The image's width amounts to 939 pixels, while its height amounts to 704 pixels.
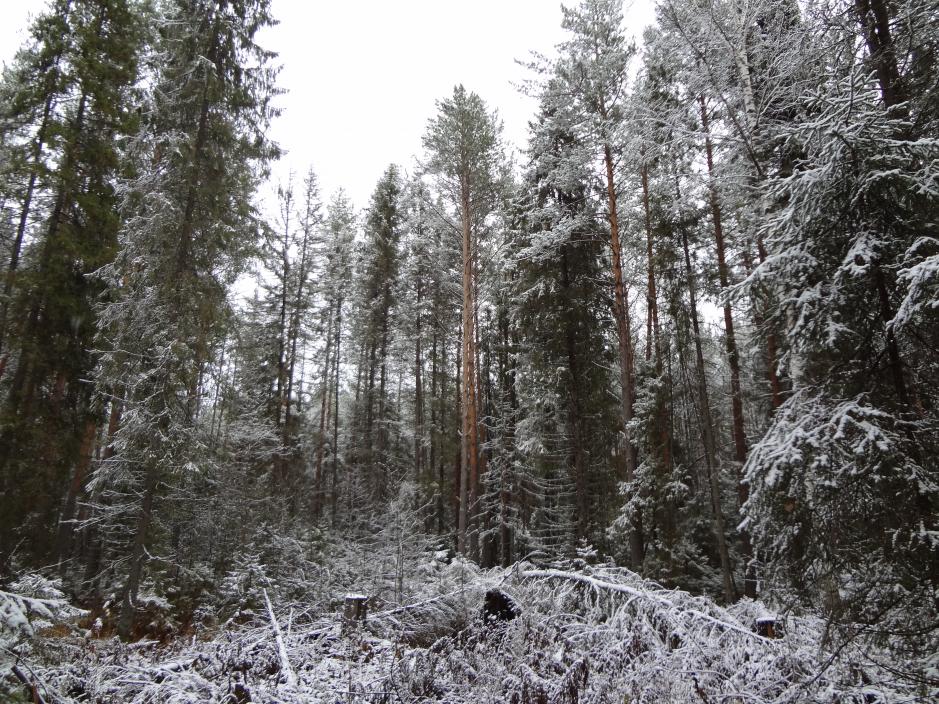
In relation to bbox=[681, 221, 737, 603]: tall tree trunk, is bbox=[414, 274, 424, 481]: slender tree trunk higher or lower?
higher

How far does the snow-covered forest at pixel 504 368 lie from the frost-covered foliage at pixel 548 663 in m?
0.04

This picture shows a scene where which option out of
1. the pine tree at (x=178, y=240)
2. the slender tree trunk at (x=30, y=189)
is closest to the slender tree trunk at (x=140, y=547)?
the pine tree at (x=178, y=240)

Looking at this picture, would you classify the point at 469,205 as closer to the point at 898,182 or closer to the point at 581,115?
the point at 581,115

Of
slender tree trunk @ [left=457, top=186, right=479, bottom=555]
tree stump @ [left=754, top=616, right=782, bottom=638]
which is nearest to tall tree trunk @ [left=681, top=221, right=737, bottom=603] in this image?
slender tree trunk @ [left=457, top=186, right=479, bottom=555]

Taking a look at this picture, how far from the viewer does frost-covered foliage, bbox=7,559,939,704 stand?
11.2 ft

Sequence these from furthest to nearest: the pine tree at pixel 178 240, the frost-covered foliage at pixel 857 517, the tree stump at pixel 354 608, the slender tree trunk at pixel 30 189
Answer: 1. the slender tree trunk at pixel 30 189
2. the pine tree at pixel 178 240
3. the tree stump at pixel 354 608
4. the frost-covered foliage at pixel 857 517

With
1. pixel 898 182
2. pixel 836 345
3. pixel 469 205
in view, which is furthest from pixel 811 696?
pixel 469 205

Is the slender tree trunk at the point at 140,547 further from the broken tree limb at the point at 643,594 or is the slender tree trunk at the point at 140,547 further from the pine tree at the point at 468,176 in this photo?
the pine tree at the point at 468,176

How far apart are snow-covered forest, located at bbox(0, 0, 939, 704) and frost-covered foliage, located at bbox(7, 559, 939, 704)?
38 millimetres

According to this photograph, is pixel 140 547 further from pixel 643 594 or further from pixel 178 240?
pixel 643 594

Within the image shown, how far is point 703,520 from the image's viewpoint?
16.0m

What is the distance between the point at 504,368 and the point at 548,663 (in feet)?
54.0

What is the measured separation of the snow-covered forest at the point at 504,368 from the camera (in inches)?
144

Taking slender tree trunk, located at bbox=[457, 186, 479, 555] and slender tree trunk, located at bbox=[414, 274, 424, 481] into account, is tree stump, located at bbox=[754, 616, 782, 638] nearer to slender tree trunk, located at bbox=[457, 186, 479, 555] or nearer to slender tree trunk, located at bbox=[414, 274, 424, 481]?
slender tree trunk, located at bbox=[457, 186, 479, 555]
